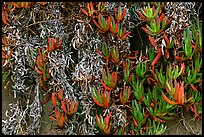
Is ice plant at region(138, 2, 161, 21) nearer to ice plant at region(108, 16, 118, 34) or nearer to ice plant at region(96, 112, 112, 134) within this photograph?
ice plant at region(108, 16, 118, 34)

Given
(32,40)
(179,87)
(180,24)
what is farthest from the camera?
(32,40)

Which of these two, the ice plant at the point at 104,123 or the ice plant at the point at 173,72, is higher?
the ice plant at the point at 173,72

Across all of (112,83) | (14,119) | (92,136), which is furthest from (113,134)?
(14,119)

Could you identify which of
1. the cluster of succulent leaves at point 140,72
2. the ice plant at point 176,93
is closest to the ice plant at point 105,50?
the cluster of succulent leaves at point 140,72

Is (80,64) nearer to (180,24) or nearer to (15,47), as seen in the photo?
(15,47)

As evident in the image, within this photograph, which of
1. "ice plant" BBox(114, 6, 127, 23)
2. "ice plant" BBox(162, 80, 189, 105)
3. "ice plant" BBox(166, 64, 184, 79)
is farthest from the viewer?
"ice plant" BBox(114, 6, 127, 23)

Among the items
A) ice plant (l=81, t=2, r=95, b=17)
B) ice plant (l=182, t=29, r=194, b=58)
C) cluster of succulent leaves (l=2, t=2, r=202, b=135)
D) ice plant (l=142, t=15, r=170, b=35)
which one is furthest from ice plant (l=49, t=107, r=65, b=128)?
ice plant (l=182, t=29, r=194, b=58)

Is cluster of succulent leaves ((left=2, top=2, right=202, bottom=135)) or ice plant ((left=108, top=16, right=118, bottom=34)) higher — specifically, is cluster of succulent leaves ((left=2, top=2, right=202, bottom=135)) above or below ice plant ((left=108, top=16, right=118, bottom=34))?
below

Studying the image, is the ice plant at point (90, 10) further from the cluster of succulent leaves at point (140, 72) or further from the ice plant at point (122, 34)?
the ice plant at point (122, 34)

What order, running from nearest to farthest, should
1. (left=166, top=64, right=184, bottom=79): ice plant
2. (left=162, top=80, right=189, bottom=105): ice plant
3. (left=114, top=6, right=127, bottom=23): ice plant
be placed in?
(left=162, top=80, right=189, bottom=105): ice plant < (left=166, top=64, right=184, bottom=79): ice plant < (left=114, top=6, right=127, bottom=23): ice plant
